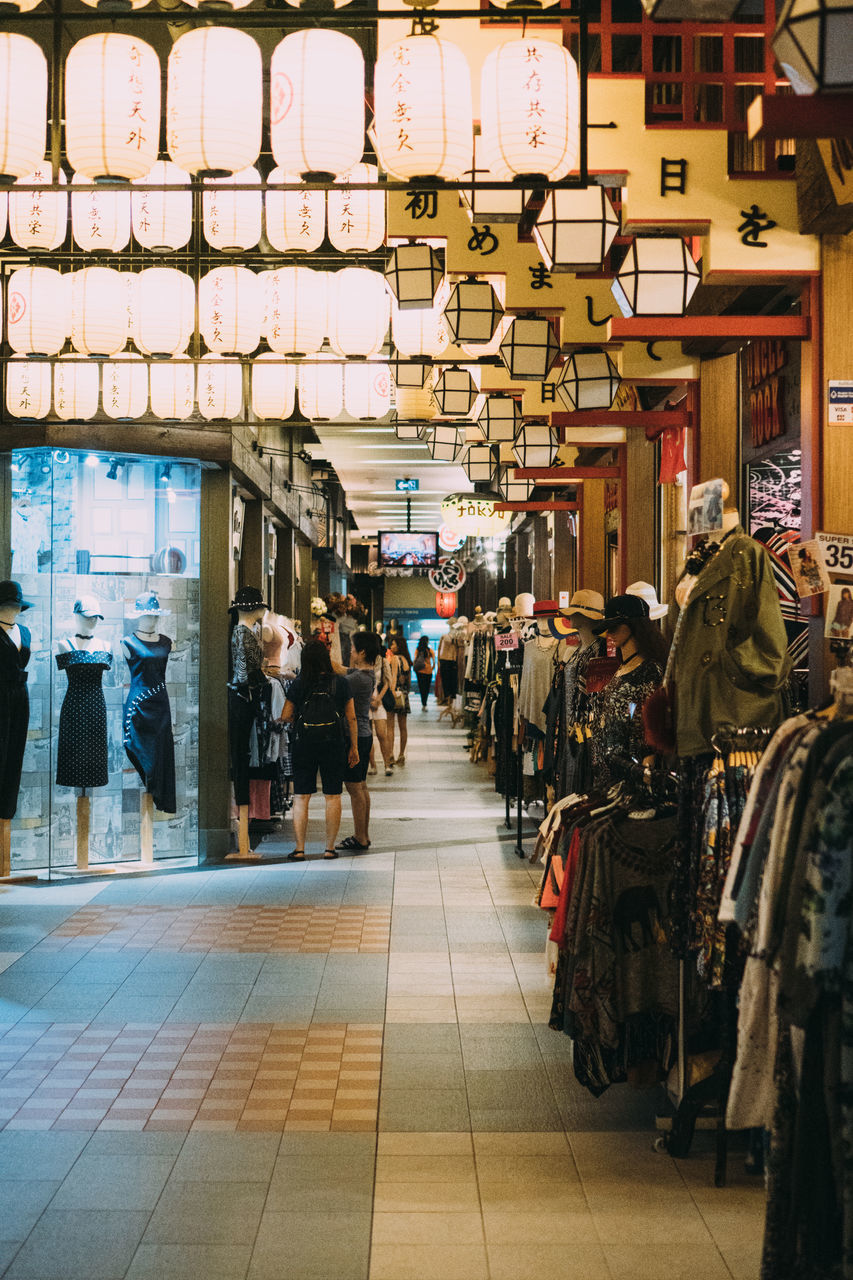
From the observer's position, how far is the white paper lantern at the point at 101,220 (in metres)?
8.35

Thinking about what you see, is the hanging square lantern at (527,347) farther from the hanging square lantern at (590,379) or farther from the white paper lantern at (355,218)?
the white paper lantern at (355,218)

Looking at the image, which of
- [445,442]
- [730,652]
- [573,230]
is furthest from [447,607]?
[730,652]

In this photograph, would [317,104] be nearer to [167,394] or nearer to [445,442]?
[167,394]

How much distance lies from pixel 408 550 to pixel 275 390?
21.4 meters

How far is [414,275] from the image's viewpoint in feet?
27.6

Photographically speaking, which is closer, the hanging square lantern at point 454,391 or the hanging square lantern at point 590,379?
the hanging square lantern at point 590,379

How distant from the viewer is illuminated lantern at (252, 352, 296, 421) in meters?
10.9

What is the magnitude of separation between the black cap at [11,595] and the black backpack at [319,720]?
2.40m

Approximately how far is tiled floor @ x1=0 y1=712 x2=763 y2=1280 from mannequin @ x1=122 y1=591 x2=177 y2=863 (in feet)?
5.77

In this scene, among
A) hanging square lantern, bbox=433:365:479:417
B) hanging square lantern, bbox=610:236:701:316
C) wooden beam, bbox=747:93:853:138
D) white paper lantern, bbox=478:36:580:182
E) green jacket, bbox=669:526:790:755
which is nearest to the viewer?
wooden beam, bbox=747:93:853:138

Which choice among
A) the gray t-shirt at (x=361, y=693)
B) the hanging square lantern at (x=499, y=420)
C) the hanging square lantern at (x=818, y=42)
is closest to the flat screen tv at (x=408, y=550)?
the hanging square lantern at (x=499, y=420)

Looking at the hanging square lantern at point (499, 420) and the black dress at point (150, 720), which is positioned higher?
the hanging square lantern at point (499, 420)

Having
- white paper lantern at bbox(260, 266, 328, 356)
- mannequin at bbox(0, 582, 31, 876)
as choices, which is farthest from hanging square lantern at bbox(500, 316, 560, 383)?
mannequin at bbox(0, 582, 31, 876)

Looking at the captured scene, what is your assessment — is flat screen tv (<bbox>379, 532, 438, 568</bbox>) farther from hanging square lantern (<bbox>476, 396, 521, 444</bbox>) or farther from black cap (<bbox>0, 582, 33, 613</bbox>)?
black cap (<bbox>0, 582, 33, 613</bbox>)
